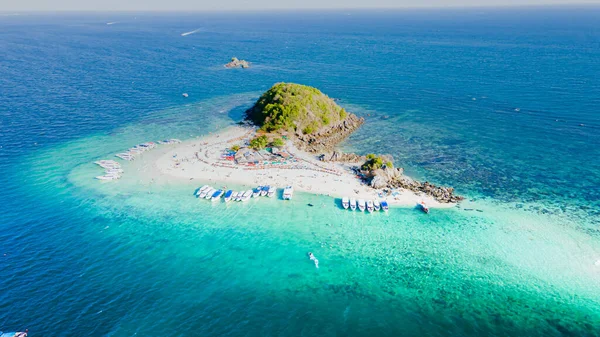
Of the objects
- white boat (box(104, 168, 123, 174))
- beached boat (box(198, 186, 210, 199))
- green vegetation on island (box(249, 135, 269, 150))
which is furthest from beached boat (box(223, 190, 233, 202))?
white boat (box(104, 168, 123, 174))

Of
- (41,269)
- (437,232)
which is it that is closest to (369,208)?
(437,232)

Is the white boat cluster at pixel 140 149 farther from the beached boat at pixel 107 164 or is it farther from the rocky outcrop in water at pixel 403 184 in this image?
the rocky outcrop in water at pixel 403 184

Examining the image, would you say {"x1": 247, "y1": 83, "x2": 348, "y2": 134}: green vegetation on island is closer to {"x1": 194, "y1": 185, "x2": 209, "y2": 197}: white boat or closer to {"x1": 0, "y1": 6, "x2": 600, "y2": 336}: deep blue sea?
{"x1": 0, "y1": 6, "x2": 600, "y2": 336}: deep blue sea

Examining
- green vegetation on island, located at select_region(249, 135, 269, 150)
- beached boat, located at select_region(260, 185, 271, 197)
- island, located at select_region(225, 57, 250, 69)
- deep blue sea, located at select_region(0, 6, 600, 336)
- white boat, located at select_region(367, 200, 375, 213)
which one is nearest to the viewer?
deep blue sea, located at select_region(0, 6, 600, 336)

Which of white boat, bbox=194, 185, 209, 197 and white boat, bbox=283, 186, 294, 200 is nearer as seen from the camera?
white boat, bbox=283, 186, 294, 200

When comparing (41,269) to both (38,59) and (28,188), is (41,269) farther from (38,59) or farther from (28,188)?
(38,59)

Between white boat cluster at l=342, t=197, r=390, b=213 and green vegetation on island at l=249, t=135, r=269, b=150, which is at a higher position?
green vegetation on island at l=249, t=135, r=269, b=150

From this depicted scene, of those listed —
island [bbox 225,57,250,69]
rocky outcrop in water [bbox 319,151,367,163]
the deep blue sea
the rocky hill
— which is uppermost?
island [bbox 225,57,250,69]

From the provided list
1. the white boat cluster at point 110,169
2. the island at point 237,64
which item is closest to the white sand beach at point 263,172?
the white boat cluster at point 110,169
